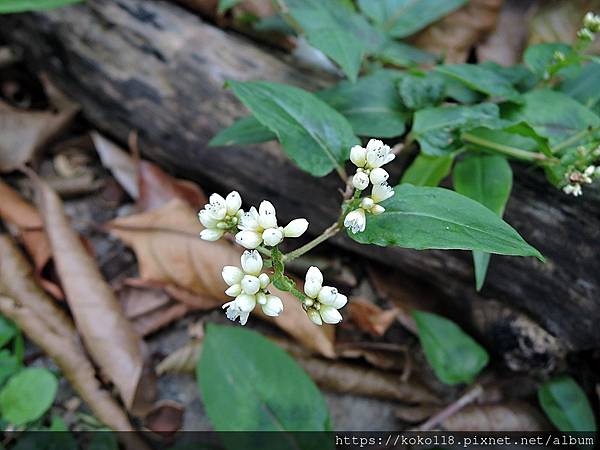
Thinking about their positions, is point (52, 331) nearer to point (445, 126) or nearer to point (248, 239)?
point (248, 239)

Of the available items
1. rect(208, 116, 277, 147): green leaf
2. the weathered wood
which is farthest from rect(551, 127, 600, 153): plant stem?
rect(208, 116, 277, 147): green leaf

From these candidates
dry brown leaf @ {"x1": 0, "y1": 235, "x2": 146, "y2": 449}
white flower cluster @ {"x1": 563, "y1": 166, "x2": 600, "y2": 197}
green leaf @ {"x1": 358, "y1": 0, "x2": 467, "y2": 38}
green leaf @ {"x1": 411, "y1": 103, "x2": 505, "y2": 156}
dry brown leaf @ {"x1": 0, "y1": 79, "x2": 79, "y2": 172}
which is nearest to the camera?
white flower cluster @ {"x1": 563, "y1": 166, "x2": 600, "y2": 197}

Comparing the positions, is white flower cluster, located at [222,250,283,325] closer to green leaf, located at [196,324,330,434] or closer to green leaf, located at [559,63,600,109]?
green leaf, located at [196,324,330,434]

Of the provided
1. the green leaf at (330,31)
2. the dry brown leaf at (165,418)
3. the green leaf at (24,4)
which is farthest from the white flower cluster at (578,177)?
the green leaf at (24,4)

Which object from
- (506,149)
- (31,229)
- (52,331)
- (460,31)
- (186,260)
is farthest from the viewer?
(460,31)

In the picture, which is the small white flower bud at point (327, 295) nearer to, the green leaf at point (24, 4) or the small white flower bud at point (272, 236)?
the small white flower bud at point (272, 236)

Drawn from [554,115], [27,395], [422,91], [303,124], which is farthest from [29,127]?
[554,115]

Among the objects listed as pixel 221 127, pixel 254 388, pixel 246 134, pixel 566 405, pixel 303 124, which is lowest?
pixel 254 388
